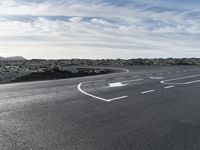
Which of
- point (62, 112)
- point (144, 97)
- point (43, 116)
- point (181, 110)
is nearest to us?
point (43, 116)

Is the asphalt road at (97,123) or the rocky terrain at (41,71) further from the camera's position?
the rocky terrain at (41,71)

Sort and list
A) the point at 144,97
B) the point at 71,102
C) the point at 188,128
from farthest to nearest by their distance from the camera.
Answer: the point at 144,97 < the point at 71,102 < the point at 188,128

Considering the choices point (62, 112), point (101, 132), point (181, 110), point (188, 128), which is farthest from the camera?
point (181, 110)

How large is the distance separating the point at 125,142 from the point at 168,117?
292 cm

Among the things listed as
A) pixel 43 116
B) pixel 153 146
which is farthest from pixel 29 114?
pixel 153 146

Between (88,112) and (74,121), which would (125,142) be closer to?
(74,121)

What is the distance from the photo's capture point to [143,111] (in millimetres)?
9914

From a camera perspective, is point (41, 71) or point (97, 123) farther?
point (41, 71)

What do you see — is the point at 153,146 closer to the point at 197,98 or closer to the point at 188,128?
the point at 188,128

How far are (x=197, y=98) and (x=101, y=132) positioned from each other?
23.0ft

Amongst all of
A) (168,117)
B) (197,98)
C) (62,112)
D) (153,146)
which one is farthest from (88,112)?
(197,98)

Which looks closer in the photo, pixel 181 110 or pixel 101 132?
pixel 101 132

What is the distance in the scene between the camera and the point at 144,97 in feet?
42.7

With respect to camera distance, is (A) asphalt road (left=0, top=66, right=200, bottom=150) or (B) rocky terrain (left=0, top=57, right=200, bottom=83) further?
(B) rocky terrain (left=0, top=57, right=200, bottom=83)
